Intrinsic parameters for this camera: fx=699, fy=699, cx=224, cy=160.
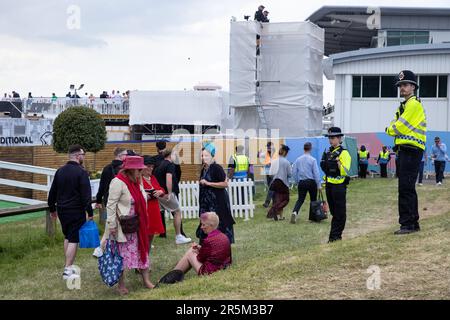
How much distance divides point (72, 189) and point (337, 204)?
12.5 feet

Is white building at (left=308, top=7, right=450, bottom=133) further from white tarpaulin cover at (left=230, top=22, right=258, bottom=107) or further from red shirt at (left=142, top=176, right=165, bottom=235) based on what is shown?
red shirt at (left=142, top=176, right=165, bottom=235)

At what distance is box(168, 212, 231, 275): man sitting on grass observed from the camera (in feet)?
28.8

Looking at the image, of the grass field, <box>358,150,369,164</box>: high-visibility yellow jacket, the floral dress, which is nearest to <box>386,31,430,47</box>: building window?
<box>358,150,369,164</box>: high-visibility yellow jacket

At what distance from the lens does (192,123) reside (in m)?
41.5

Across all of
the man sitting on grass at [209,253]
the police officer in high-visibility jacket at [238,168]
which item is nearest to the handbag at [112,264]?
the man sitting on grass at [209,253]

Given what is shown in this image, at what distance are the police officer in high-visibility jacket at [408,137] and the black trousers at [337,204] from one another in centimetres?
110

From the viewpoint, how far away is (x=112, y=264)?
27.8 feet

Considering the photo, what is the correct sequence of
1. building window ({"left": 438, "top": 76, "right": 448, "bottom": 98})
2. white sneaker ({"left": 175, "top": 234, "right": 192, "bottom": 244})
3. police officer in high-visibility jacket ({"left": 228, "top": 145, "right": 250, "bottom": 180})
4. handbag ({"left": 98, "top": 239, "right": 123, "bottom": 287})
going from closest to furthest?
1. handbag ({"left": 98, "top": 239, "right": 123, "bottom": 287})
2. white sneaker ({"left": 175, "top": 234, "right": 192, "bottom": 244})
3. police officer in high-visibility jacket ({"left": 228, "top": 145, "right": 250, "bottom": 180})
4. building window ({"left": 438, "top": 76, "right": 448, "bottom": 98})

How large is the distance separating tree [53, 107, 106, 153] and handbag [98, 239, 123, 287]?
1891cm

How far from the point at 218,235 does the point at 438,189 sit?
16.5 metres

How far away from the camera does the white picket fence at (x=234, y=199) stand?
17.2 m

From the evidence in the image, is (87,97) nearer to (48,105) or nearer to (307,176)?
(48,105)

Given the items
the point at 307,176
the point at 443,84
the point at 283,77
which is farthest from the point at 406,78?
the point at 443,84

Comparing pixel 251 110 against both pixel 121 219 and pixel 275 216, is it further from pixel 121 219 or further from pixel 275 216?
pixel 121 219
